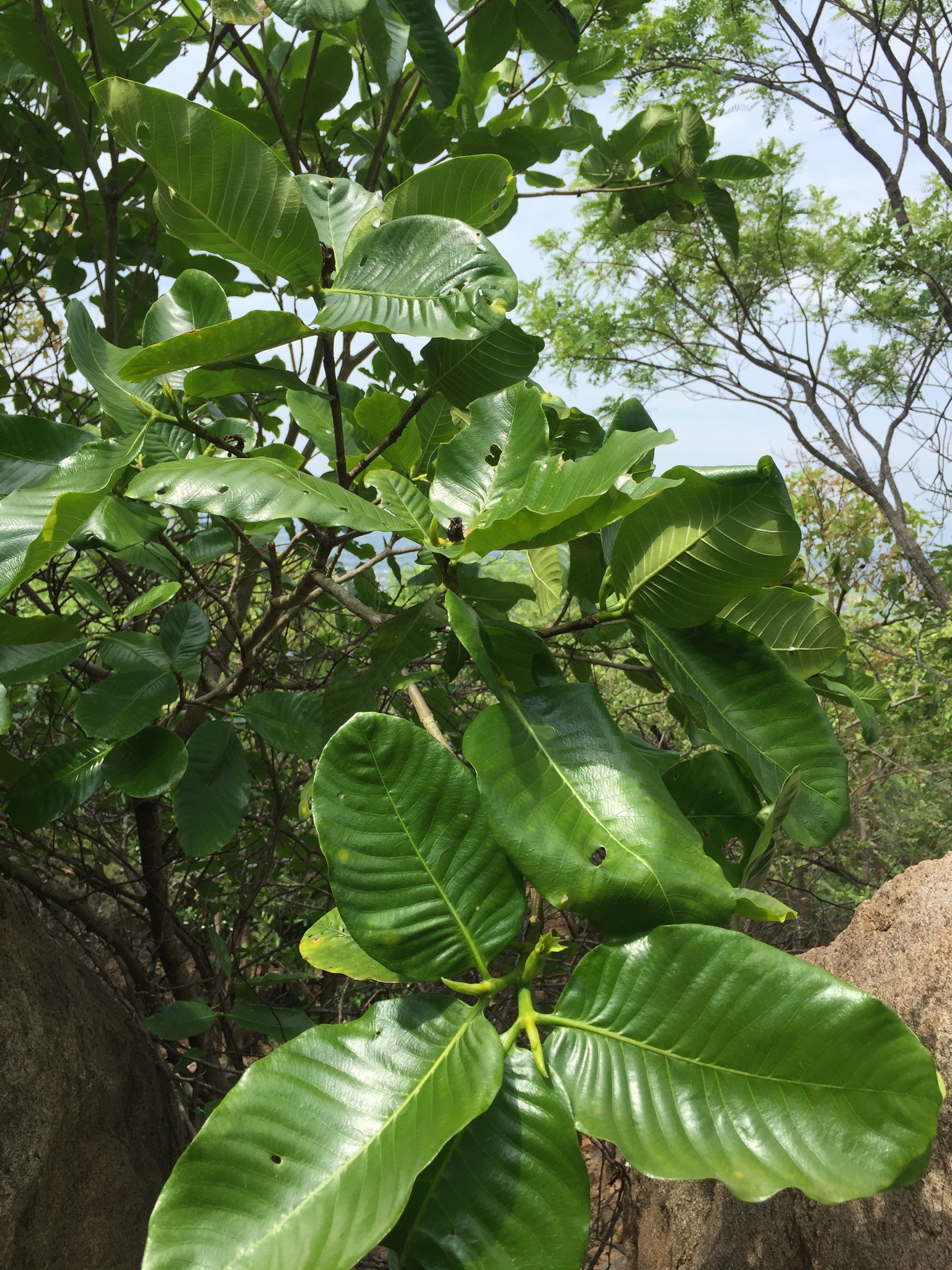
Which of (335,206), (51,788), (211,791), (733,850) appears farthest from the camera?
(211,791)

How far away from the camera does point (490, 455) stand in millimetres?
625

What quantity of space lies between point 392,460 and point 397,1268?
64 centimetres

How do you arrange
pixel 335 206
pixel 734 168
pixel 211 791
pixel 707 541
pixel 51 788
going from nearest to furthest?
1. pixel 707 541
2. pixel 335 206
3. pixel 51 788
4. pixel 211 791
5. pixel 734 168

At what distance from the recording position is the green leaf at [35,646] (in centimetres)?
74

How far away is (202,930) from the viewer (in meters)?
1.82

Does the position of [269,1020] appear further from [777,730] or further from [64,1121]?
[777,730]

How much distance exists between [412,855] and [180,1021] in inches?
31.2

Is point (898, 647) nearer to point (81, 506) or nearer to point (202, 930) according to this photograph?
point (202, 930)

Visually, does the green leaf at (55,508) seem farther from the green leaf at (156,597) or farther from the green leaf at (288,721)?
the green leaf at (288,721)

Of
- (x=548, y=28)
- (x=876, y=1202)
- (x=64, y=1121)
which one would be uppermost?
(x=548, y=28)

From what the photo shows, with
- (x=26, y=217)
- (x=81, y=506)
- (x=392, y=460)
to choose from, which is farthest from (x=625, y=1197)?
(x=26, y=217)

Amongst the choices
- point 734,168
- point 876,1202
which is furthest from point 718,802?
point 734,168

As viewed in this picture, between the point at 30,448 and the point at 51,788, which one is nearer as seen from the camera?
the point at 30,448

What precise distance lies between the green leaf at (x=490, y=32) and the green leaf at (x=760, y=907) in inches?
49.5
